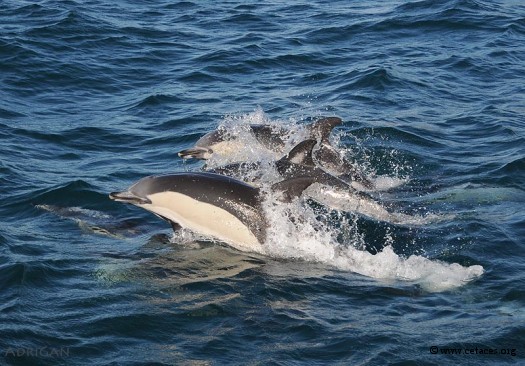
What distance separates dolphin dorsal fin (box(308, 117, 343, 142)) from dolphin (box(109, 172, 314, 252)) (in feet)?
7.24

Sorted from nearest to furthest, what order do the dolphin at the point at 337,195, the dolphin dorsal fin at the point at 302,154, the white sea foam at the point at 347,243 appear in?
the white sea foam at the point at 347,243 < the dolphin dorsal fin at the point at 302,154 < the dolphin at the point at 337,195

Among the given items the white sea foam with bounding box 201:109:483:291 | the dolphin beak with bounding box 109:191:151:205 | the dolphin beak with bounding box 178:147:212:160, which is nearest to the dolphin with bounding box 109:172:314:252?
the dolphin beak with bounding box 109:191:151:205

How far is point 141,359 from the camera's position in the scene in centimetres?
885

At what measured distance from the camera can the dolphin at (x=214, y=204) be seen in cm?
1164

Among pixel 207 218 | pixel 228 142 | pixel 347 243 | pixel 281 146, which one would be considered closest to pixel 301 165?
pixel 347 243

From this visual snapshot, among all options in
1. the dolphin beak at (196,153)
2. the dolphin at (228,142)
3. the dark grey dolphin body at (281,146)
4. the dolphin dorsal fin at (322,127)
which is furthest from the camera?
the dolphin at (228,142)

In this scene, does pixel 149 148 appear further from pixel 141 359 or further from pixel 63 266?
pixel 141 359

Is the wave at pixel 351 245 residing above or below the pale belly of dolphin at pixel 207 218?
below

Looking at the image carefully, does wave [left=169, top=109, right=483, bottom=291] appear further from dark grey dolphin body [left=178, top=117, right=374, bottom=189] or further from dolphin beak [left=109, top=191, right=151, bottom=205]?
dolphin beak [left=109, top=191, right=151, bottom=205]

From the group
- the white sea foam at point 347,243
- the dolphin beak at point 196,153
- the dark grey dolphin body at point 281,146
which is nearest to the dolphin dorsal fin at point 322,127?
the dark grey dolphin body at point 281,146

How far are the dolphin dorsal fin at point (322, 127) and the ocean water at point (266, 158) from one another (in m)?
1.05

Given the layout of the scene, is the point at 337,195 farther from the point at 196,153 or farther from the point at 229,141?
the point at 196,153

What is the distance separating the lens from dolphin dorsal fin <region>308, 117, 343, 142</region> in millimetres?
13617

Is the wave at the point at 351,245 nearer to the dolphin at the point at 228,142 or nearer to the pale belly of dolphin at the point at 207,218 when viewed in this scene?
the pale belly of dolphin at the point at 207,218
